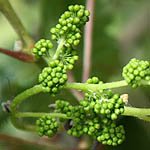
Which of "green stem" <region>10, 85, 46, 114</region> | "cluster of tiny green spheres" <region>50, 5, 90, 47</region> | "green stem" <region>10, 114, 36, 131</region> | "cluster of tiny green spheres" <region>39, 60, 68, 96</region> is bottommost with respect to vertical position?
"green stem" <region>10, 114, 36, 131</region>

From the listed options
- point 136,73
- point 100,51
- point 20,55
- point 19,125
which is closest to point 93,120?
point 136,73

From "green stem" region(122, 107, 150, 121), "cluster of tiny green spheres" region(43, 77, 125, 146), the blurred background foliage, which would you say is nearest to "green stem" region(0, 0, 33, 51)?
the blurred background foliage

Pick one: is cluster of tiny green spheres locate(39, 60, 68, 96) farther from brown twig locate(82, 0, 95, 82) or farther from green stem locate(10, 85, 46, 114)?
brown twig locate(82, 0, 95, 82)

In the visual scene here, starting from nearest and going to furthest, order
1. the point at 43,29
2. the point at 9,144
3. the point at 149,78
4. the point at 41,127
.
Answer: the point at 149,78 → the point at 41,127 → the point at 9,144 → the point at 43,29

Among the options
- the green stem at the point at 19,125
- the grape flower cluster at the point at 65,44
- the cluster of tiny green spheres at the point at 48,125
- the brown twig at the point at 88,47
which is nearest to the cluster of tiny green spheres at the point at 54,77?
the grape flower cluster at the point at 65,44

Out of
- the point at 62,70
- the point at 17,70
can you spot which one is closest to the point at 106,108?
the point at 62,70

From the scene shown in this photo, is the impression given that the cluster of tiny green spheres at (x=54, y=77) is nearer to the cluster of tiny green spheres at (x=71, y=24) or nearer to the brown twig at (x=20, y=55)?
the cluster of tiny green spheres at (x=71, y=24)

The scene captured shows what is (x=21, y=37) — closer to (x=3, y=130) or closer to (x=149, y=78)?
(x=3, y=130)
